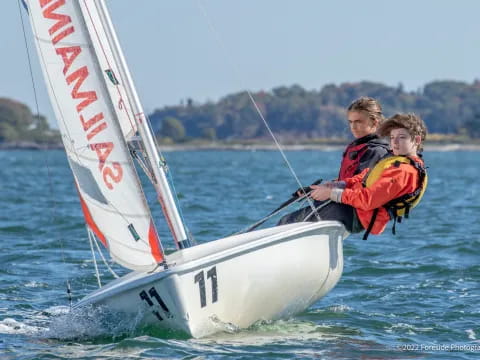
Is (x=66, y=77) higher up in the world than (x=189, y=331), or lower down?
higher up

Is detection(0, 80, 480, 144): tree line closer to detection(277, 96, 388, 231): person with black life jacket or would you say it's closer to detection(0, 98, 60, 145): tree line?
detection(0, 98, 60, 145): tree line

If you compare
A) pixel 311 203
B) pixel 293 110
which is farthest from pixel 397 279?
pixel 293 110

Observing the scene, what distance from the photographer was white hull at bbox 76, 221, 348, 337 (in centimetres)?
543

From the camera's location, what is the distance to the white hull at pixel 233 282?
5426 millimetres

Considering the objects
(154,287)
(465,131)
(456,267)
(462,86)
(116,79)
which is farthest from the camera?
(462,86)

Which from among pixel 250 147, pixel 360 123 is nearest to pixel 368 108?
pixel 360 123

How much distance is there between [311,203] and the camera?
602cm

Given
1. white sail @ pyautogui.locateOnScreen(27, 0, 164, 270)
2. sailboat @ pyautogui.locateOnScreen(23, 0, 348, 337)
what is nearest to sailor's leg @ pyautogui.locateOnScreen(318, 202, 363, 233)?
sailboat @ pyautogui.locateOnScreen(23, 0, 348, 337)

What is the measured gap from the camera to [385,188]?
18.8 ft

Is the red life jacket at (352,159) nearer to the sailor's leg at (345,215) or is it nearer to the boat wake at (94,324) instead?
the sailor's leg at (345,215)

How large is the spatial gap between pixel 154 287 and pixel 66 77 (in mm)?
1250

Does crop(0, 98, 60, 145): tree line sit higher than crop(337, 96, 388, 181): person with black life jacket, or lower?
higher

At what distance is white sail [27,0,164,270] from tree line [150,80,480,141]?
144991mm

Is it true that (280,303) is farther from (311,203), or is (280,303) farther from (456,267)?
(456,267)
